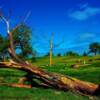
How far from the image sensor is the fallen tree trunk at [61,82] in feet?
69.7

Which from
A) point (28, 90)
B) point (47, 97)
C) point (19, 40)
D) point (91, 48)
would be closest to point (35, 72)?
point (28, 90)

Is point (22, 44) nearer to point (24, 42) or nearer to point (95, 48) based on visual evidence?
point (24, 42)

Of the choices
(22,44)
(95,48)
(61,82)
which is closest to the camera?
(61,82)

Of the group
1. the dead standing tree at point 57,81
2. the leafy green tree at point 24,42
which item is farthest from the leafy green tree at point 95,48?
the dead standing tree at point 57,81

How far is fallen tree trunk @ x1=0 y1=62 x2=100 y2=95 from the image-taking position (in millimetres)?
21234

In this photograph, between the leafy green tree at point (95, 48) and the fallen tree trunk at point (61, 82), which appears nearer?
the fallen tree trunk at point (61, 82)

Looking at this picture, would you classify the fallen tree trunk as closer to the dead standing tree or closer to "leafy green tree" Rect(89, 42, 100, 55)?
the dead standing tree

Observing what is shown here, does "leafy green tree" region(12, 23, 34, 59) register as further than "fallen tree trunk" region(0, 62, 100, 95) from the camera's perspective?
Yes

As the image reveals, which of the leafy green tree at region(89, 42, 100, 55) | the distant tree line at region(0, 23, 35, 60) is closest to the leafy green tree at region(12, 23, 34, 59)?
the distant tree line at region(0, 23, 35, 60)

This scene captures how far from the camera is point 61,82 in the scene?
21.5m

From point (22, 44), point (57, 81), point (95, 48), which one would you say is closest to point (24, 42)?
point (22, 44)

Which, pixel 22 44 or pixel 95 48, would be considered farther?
pixel 95 48

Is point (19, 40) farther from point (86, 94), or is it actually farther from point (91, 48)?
point (86, 94)

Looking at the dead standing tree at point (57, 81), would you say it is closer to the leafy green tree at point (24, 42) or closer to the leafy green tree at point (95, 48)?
the leafy green tree at point (24, 42)
